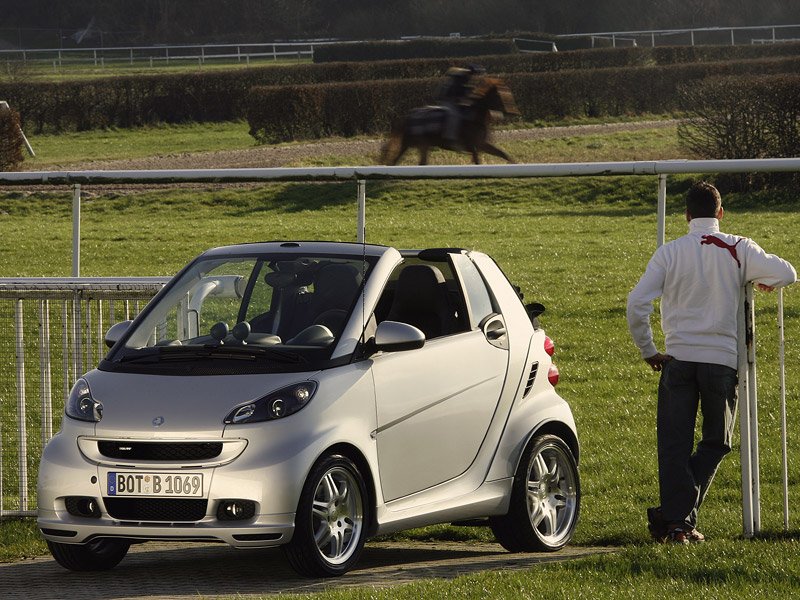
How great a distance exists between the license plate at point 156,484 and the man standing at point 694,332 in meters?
2.30

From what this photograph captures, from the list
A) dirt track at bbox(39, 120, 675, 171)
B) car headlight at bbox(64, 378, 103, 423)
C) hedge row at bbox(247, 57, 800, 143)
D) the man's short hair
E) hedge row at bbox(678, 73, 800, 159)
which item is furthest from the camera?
hedge row at bbox(247, 57, 800, 143)

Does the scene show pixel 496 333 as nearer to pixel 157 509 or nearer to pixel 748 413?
pixel 748 413

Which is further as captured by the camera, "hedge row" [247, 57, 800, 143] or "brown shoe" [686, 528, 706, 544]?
"hedge row" [247, 57, 800, 143]

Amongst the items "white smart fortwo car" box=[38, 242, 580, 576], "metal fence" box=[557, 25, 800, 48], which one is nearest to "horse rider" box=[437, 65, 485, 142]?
"white smart fortwo car" box=[38, 242, 580, 576]

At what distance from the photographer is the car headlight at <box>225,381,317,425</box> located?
7078 mm

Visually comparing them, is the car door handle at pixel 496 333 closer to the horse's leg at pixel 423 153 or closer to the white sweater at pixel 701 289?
the white sweater at pixel 701 289

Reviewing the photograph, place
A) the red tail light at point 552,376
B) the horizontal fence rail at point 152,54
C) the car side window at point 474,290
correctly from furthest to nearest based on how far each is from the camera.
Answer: the horizontal fence rail at point 152,54 → the red tail light at point 552,376 → the car side window at point 474,290

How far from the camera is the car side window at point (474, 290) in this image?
8.39m

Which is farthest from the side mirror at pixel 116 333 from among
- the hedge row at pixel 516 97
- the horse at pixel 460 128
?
the hedge row at pixel 516 97

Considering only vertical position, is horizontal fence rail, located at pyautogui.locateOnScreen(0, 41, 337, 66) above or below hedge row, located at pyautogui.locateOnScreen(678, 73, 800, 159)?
above

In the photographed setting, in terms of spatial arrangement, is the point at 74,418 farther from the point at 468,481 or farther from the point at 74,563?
the point at 468,481

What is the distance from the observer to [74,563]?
7.80m

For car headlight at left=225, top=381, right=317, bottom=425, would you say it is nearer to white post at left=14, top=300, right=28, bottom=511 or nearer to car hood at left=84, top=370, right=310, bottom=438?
car hood at left=84, top=370, right=310, bottom=438

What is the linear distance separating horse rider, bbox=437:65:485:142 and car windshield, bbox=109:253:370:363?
320 centimetres
